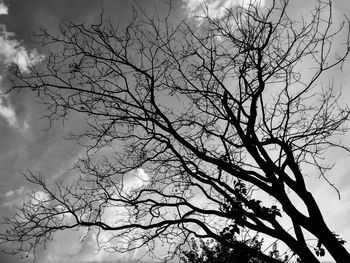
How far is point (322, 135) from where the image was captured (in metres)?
6.64

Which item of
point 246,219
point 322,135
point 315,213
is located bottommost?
point 315,213

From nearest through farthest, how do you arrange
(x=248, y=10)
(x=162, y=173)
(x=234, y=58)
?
(x=248, y=10) < (x=234, y=58) < (x=162, y=173)

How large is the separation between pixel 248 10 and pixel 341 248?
430 cm

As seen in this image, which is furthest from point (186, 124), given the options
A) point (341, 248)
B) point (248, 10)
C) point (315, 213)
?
point (341, 248)

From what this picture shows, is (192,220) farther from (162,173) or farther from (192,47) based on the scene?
(192,47)

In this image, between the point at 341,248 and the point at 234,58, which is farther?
the point at 234,58

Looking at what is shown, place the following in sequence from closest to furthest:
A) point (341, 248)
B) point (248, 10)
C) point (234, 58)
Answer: point (341, 248), point (248, 10), point (234, 58)

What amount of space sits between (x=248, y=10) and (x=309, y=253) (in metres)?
4.28

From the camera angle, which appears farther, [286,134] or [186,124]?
[186,124]

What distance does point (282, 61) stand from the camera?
246 inches

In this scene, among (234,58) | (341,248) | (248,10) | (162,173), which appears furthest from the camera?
(162,173)

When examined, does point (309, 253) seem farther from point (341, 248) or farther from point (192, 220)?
point (192, 220)

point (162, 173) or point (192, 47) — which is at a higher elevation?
point (192, 47)

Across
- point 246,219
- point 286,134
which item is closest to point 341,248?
point 246,219
